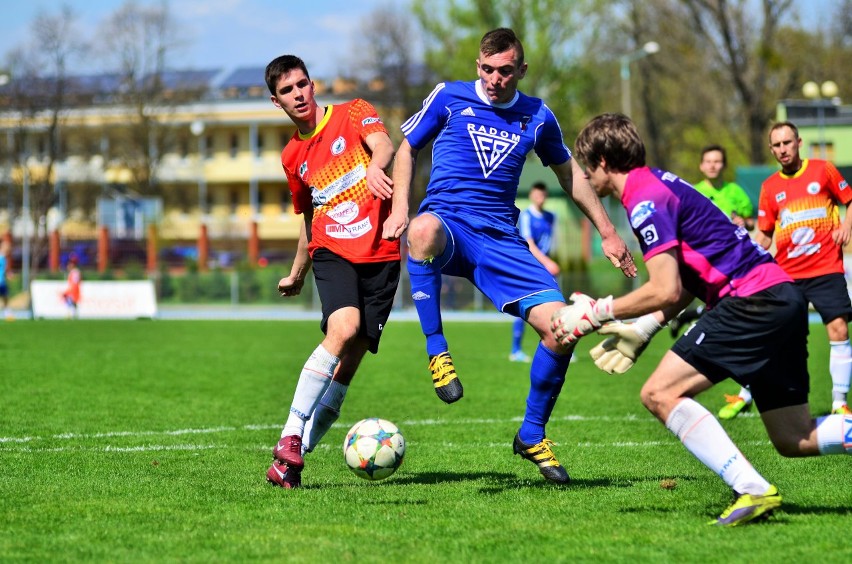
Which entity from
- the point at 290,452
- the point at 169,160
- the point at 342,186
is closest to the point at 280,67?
the point at 342,186

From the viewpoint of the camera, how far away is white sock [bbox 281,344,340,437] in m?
6.56

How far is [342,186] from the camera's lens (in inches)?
269

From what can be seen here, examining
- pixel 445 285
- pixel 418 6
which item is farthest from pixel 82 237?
pixel 445 285

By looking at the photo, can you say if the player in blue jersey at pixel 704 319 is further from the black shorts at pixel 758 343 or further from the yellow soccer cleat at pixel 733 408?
the yellow soccer cleat at pixel 733 408

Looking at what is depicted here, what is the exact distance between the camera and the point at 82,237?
4934 centimetres

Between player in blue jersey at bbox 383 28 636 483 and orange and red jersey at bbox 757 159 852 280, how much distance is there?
3.63 metres

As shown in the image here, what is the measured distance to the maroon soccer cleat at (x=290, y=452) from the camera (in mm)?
6406

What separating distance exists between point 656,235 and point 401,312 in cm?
3048

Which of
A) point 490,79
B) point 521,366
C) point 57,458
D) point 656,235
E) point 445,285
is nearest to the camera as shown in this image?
point 656,235

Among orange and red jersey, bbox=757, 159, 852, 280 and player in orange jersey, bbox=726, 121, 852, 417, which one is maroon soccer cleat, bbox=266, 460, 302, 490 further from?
orange and red jersey, bbox=757, 159, 852, 280

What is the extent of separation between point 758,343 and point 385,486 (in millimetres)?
2369

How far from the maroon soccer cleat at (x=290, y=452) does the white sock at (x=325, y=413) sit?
48 centimetres

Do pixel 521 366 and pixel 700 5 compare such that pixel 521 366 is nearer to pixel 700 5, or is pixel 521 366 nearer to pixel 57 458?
pixel 57 458

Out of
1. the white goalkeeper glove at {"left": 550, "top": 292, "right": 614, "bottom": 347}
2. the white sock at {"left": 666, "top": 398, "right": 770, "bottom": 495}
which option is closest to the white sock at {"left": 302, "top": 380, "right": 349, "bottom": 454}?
the white goalkeeper glove at {"left": 550, "top": 292, "right": 614, "bottom": 347}
